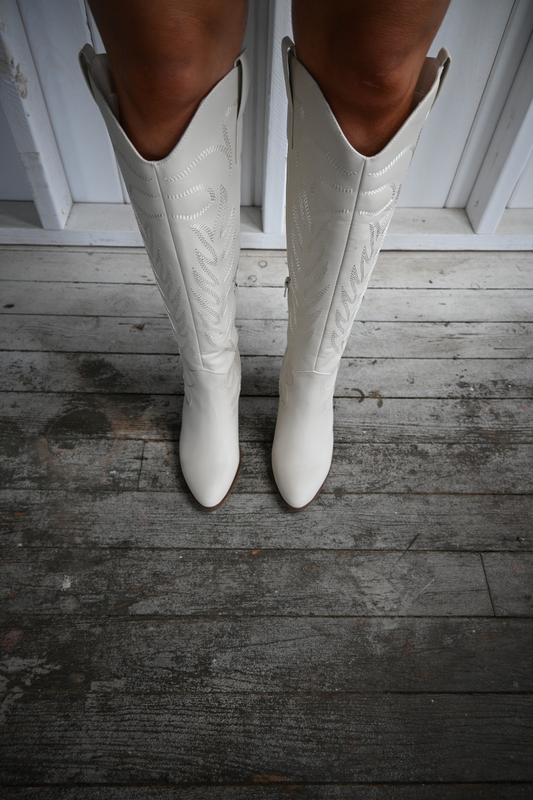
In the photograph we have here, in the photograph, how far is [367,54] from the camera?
517mm

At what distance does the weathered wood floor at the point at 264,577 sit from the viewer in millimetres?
686

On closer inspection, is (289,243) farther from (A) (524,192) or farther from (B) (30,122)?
(A) (524,192)

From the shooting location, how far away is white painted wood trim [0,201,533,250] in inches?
53.6

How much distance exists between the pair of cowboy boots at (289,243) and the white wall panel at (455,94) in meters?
0.68

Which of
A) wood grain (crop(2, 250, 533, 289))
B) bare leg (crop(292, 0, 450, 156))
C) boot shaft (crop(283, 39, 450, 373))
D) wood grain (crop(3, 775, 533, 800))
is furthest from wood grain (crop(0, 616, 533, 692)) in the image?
wood grain (crop(2, 250, 533, 289))

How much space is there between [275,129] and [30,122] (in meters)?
0.57

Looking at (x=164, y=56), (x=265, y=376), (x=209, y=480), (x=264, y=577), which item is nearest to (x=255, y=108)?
(x=265, y=376)

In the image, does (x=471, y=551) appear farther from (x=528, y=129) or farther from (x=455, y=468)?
(x=528, y=129)

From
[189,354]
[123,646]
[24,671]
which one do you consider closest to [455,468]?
[189,354]

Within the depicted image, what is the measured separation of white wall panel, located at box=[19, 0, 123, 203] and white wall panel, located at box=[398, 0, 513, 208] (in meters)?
0.80

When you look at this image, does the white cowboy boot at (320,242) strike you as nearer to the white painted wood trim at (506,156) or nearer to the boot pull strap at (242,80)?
the boot pull strap at (242,80)

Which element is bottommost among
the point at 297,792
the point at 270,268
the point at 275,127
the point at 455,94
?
the point at 297,792

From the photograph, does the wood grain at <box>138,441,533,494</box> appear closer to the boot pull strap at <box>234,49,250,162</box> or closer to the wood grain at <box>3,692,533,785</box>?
the wood grain at <box>3,692,533,785</box>

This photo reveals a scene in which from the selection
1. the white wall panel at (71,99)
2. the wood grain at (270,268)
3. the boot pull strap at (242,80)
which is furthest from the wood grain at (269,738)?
the white wall panel at (71,99)
